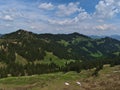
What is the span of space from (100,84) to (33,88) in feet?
90.4

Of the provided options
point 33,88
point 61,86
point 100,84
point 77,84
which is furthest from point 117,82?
point 33,88

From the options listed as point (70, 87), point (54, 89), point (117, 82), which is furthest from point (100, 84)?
point (54, 89)

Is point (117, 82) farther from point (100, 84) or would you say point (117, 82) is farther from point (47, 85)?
point (47, 85)

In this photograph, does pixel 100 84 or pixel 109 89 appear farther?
pixel 100 84

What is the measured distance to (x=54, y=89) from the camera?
9494cm

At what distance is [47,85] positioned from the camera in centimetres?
10062

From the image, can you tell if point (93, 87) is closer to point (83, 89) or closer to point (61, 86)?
point (83, 89)

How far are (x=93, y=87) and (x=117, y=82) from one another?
39.8 feet

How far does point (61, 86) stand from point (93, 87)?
40.5 feet

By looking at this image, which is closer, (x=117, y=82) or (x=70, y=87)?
(x=70, y=87)

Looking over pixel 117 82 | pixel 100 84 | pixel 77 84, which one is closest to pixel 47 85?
pixel 77 84

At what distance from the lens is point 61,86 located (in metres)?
99.9

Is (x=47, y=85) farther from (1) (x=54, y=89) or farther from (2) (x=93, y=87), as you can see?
(2) (x=93, y=87)

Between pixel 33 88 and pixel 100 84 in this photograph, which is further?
pixel 100 84
